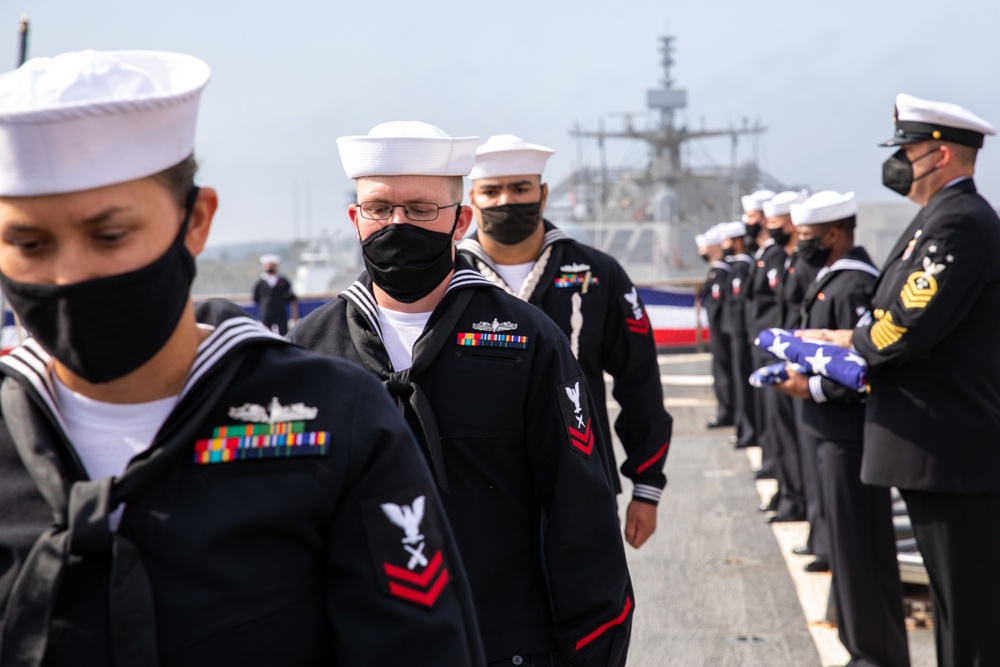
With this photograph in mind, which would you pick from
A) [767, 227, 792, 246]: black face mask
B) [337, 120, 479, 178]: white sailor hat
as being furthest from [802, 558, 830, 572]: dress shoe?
[337, 120, 479, 178]: white sailor hat

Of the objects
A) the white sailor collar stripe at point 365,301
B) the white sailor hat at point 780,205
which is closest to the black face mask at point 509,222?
the white sailor collar stripe at point 365,301

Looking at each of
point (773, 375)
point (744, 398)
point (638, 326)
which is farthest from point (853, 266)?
point (744, 398)

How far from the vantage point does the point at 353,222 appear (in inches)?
133

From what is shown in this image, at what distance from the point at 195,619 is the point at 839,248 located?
5.49m

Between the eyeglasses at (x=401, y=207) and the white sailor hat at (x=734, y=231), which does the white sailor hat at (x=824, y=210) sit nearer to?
the eyeglasses at (x=401, y=207)

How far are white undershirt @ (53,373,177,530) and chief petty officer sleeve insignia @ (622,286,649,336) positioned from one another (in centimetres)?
301

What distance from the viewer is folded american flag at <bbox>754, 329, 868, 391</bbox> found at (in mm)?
4891

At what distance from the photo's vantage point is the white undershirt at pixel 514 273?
4570mm

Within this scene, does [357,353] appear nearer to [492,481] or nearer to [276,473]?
[492,481]

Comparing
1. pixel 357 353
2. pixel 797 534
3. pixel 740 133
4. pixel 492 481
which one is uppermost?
pixel 357 353

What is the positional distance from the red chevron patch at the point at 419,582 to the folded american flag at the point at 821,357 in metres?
3.35

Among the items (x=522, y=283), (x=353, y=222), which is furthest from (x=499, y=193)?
(x=353, y=222)

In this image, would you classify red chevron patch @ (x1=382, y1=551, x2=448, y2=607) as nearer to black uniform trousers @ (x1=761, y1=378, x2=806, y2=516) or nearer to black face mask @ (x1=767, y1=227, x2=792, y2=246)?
black uniform trousers @ (x1=761, y1=378, x2=806, y2=516)

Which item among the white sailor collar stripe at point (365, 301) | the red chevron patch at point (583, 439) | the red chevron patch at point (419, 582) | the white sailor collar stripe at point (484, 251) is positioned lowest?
the red chevron patch at point (583, 439)
